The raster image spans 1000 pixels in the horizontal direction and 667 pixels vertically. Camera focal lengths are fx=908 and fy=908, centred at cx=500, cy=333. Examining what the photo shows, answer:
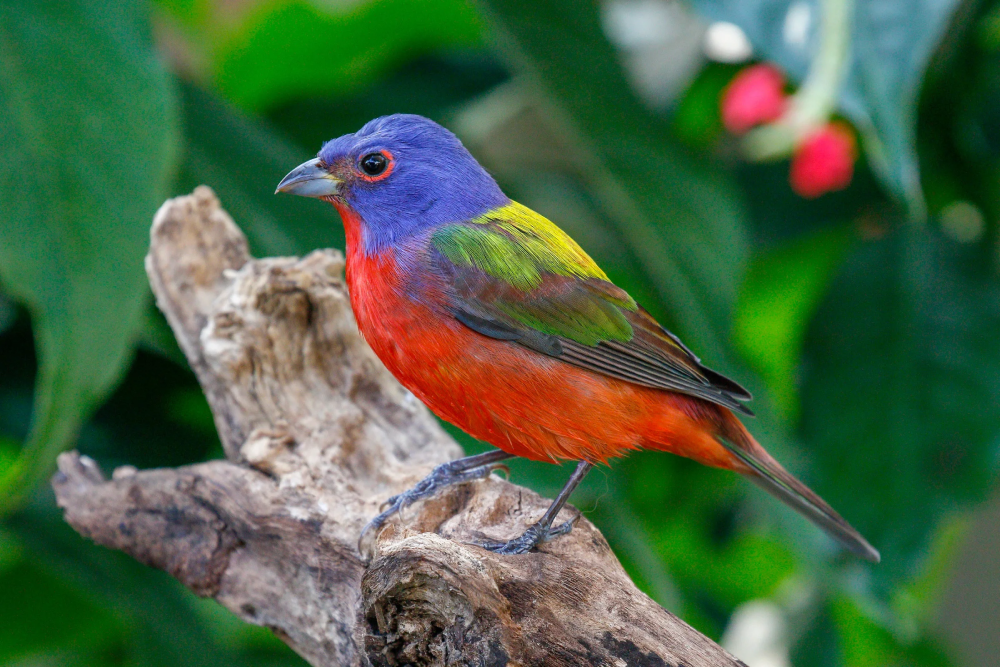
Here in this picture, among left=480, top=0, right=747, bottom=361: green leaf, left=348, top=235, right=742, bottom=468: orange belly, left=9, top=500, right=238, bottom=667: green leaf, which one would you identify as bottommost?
left=9, top=500, right=238, bottom=667: green leaf

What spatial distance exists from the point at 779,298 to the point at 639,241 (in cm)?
145

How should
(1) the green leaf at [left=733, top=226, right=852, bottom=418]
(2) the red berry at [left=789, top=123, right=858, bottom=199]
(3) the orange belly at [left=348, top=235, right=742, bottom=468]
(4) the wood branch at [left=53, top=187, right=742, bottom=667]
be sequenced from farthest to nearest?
(1) the green leaf at [left=733, top=226, right=852, bottom=418] → (2) the red berry at [left=789, top=123, right=858, bottom=199] → (3) the orange belly at [left=348, top=235, right=742, bottom=468] → (4) the wood branch at [left=53, top=187, right=742, bottom=667]

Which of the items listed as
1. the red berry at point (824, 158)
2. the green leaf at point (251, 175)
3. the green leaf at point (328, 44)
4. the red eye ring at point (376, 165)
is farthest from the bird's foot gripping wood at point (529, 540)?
the green leaf at point (328, 44)

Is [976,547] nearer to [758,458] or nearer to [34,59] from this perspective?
[758,458]

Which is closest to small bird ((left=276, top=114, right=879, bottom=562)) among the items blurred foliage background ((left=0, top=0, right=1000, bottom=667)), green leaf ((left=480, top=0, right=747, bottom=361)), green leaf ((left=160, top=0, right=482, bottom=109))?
blurred foliage background ((left=0, top=0, right=1000, bottom=667))

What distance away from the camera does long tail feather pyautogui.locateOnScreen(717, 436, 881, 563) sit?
7.19 feet

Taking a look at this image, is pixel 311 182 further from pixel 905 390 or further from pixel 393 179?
pixel 905 390

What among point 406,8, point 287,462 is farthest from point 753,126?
point 287,462

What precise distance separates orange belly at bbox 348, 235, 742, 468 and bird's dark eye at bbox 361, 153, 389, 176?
0.20m

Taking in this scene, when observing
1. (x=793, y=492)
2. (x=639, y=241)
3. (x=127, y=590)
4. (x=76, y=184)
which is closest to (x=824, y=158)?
(x=639, y=241)

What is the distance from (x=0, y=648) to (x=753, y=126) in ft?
11.7

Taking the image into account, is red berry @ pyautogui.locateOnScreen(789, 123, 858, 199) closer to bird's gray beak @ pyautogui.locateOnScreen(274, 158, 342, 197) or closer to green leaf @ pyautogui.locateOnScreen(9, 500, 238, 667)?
bird's gray beak @ pyautogui.locateOnScreen(274, 158, 342, 197)

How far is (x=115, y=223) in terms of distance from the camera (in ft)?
7.11

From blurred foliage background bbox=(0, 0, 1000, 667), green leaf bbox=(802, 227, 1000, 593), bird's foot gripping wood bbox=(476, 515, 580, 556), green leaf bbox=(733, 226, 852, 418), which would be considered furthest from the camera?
green leaf bbox=(733, 226, 852, 418)
